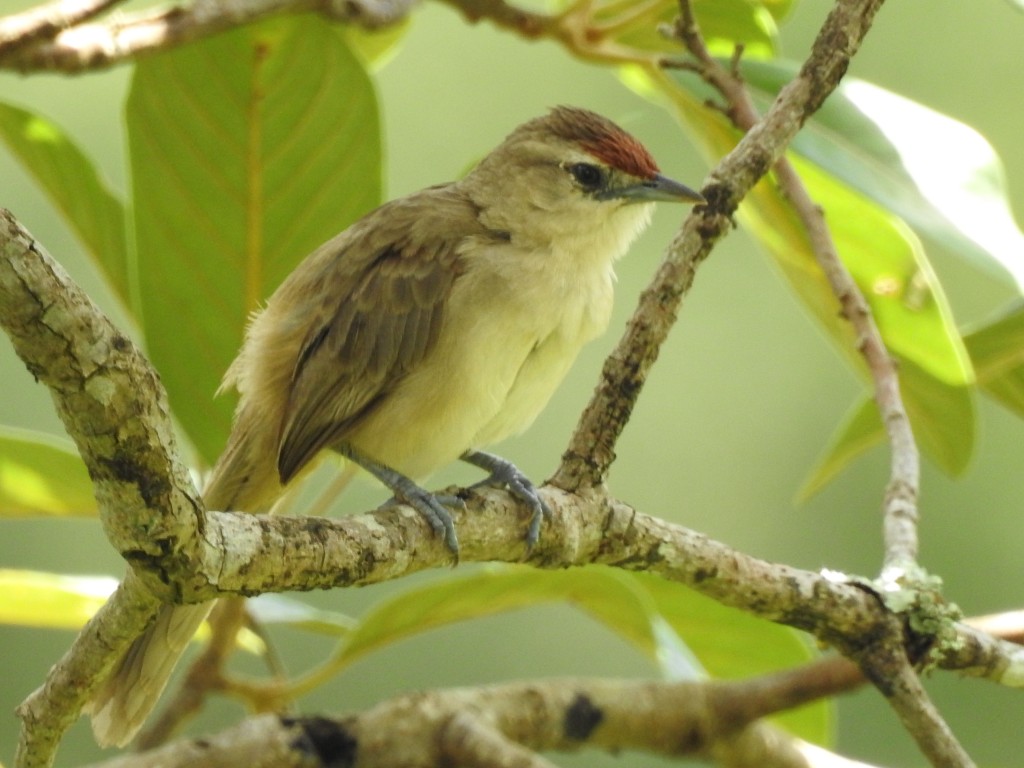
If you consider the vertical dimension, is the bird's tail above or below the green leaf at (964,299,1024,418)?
below

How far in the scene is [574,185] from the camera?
3.72m

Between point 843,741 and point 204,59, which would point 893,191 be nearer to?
point 204,59

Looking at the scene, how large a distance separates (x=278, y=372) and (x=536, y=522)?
0.98 meters

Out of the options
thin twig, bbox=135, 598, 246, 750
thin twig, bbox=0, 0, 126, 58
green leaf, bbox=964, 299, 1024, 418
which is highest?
thin twig, bbox=0, 0, 126, 58

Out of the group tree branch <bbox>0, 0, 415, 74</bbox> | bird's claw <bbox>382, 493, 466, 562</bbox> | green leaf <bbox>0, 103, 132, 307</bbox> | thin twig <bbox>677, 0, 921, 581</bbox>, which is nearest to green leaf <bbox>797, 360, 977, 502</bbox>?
thin twig <bbox>677, 0, 921, 581</bbox>

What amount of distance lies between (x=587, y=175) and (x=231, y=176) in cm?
96

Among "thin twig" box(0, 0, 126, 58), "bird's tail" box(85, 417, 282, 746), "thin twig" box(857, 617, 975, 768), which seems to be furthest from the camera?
"bird's tail" box(85, 417, 282, 746)

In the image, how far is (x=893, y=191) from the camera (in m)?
→ 3.23

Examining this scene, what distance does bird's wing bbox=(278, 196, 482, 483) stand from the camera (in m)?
3.27

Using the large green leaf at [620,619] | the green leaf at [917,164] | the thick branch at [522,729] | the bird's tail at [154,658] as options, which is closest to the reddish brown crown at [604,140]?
the green leaf at [917,164]

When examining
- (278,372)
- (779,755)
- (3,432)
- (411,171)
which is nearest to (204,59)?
(278,372)

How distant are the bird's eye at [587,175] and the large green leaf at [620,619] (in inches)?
40.8

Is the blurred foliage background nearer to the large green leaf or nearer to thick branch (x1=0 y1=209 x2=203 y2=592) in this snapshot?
the large green leaf

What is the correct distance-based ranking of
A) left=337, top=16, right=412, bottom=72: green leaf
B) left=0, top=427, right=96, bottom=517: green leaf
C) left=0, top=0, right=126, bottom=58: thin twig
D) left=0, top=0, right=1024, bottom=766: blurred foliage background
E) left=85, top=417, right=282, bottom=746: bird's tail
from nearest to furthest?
1. left=0, top=0, right=126, bottom=58: thin twig
2. left=85, top=417, right=282, bottom=746: bird's tail
3. left=0, top=427, right=96, bottom=517: green leaf
4. left=337, top=16, right=412, bottom=72: green leaf
5. left=0, top=0, right=1024, bottom=766: blurred foliage background
